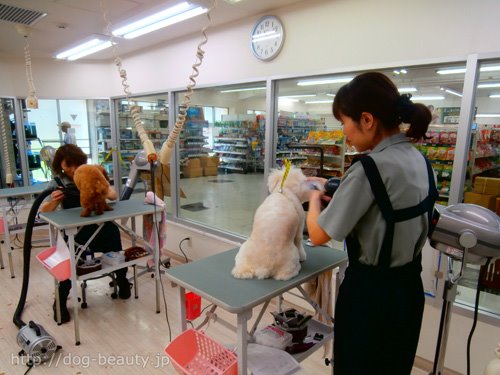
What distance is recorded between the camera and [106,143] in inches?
202

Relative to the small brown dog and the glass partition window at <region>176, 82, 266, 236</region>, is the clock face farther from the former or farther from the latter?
the small brown dog

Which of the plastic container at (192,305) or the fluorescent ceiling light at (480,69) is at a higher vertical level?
the fluorescent ceiling light at (480,69)

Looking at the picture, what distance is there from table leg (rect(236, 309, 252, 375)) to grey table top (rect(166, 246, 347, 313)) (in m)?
0.04

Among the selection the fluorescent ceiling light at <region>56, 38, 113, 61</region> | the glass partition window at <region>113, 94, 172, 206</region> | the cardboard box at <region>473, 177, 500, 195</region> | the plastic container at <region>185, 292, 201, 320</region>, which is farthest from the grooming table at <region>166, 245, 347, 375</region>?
the fluorescent ceiling light at <region>56, 38, 113, 61</region>

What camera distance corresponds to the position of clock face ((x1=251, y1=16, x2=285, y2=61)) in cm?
261

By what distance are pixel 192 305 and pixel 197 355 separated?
82 cm

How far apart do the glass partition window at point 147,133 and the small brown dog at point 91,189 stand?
828 millimetres

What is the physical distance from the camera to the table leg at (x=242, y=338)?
120 centimetres

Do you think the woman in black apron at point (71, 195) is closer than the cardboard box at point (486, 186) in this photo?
No

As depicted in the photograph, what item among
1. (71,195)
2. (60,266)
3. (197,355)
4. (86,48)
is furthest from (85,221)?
(86,48)

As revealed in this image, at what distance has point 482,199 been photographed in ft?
6.88

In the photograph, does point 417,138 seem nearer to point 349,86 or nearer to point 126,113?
point 349,86

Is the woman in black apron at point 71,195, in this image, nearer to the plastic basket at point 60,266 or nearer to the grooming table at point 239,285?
the plastic basket at point 60,266

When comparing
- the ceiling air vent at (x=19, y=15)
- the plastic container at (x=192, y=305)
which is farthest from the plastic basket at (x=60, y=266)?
the ceiling air vent at (x=19, y=15)
